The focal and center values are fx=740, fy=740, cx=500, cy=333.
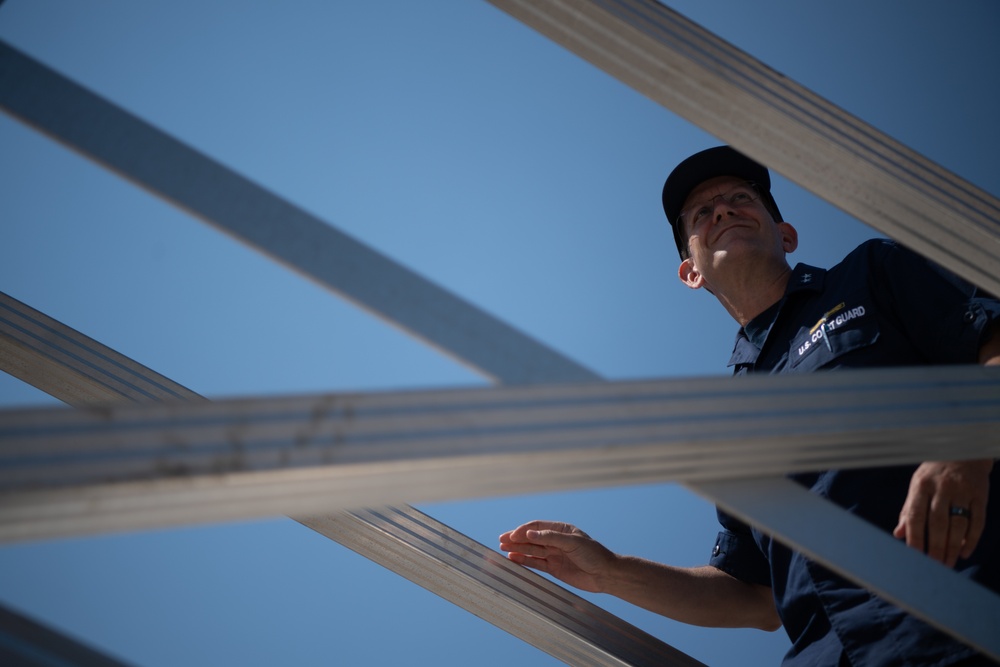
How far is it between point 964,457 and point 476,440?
76 centimetres

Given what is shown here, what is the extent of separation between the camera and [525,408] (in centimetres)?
84

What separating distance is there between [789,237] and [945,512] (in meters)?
1.38

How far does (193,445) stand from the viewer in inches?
28.4

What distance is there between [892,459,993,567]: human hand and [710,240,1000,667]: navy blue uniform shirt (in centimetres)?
12

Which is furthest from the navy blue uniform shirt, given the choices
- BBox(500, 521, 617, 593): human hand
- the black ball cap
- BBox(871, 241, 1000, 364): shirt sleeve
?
the black ball cap

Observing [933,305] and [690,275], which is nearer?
[933,305]

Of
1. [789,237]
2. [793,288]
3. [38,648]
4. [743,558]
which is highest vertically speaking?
[789,237]

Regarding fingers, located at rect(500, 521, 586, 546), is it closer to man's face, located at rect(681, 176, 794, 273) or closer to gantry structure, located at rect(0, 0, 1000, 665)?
gantry structure, located at rect(0, 0, 1000, 665)

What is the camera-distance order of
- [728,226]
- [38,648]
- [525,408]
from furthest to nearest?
[728,226], [525,408], [38,648]

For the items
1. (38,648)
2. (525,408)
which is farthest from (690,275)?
(38,648)

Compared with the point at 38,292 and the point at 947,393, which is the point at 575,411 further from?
the point at 38,292

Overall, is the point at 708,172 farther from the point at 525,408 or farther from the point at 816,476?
the point at 525,408

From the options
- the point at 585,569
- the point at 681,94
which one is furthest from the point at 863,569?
the point at 585,569

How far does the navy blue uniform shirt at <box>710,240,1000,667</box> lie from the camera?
1258mm
